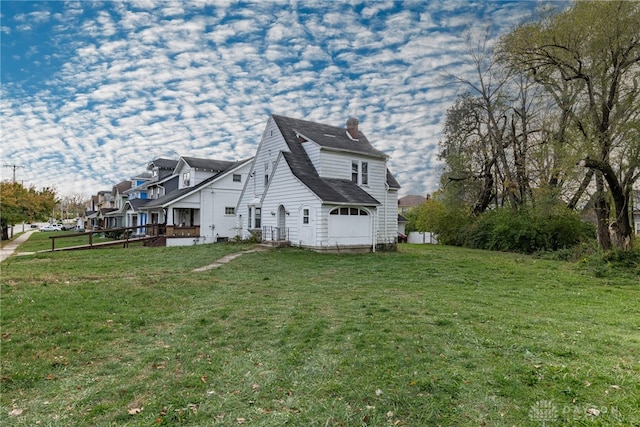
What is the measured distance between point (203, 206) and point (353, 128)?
46.3 ft

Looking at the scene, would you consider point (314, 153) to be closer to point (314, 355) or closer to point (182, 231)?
point (182, 231)

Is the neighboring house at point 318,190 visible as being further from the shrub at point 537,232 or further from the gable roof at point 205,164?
the shrub at point 537,232

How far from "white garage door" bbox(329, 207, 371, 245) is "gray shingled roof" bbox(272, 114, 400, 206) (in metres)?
0.86

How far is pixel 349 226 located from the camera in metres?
21.0

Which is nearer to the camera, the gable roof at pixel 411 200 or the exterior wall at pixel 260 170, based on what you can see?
the exterior wall at pixel 260 170

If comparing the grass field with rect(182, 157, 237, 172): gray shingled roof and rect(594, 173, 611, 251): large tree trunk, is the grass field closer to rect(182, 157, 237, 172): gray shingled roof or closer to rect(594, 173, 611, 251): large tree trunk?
rect(594, 173, 611, 251): large tree trunk

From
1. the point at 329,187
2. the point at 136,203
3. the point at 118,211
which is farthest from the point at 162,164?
the point at 329,187

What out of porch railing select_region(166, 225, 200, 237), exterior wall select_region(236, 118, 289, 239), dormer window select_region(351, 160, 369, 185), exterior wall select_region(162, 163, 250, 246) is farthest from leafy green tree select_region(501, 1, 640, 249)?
porch railing select_region(166, 225, 200, 237)

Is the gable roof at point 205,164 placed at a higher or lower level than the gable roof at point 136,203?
higher

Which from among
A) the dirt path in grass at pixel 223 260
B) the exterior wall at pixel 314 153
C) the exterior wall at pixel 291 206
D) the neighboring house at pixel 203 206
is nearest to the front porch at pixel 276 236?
the exterior wall at pixel 291 206

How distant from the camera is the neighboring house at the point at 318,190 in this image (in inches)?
802

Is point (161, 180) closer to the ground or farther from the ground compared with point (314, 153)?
farther from the ground

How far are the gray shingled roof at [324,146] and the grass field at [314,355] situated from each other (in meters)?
10.4

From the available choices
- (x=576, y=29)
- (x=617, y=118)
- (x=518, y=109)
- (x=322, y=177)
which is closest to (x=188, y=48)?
(x=322, y=177)
